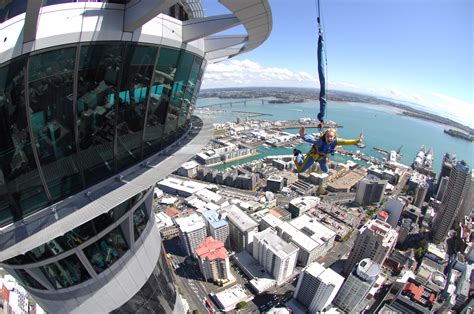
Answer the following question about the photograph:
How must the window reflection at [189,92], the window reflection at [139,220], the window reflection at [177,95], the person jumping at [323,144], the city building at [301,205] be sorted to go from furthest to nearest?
the city building at [301,205], the person jumping at [323,144], the window reflection at [139,220], the window reflection at [189,92], the window reflection at [177,95]

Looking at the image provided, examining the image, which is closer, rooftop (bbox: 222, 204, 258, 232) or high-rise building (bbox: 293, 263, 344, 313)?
high-rise building (bbox: 293, 263, 344, 313)

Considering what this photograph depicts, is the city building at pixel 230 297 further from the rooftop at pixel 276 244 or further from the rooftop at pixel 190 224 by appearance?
the rooftop at pixel 190 224

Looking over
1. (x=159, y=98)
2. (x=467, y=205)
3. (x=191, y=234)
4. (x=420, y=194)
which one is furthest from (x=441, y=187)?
(x=159, y=98)

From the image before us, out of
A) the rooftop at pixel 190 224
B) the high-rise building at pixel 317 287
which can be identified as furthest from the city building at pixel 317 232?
the rooftop at pixel 190 224

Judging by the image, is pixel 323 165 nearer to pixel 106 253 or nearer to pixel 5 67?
pixel 106 253

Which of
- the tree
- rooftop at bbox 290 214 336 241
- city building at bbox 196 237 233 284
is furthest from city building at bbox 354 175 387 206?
the tree

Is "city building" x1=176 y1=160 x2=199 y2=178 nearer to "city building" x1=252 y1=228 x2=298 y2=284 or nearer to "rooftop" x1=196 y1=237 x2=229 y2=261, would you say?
"rooftop" x1=196 y1=237 x2=229 y2=261
